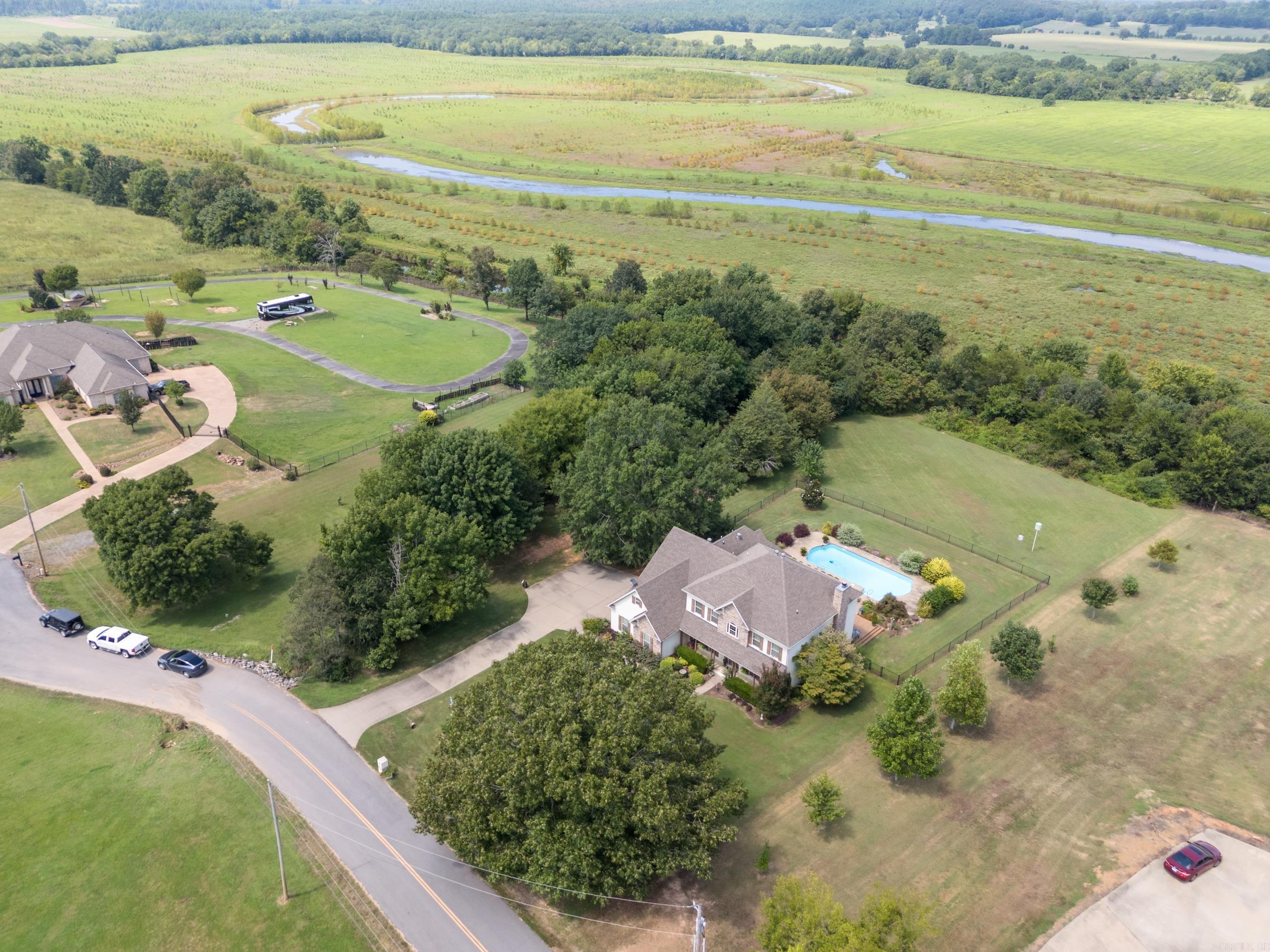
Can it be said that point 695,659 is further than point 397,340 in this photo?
No

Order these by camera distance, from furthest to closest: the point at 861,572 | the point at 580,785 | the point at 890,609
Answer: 1. the point at 861,572
2. the point at 890,609
3. the point at 580,785

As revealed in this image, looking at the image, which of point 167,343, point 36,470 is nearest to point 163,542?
point 36,470

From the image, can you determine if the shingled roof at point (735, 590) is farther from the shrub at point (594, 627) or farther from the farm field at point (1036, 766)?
the farm field at point (1036, 766)

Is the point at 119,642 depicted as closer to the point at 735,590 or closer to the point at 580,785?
the point at 580,785

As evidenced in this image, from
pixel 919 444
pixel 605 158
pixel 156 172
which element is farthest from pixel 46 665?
pixel 605 158

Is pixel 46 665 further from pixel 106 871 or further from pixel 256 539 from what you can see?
pixel 106 871

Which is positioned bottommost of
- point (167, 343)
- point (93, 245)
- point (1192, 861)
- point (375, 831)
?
point (93, 245)
